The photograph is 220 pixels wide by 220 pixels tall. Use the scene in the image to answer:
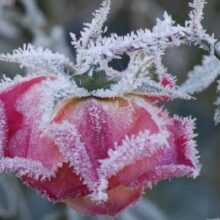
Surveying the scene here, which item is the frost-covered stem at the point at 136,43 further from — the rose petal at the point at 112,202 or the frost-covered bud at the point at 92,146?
the rose petal at the point at 112,202

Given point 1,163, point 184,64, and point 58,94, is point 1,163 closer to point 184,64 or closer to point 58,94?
point 58,94

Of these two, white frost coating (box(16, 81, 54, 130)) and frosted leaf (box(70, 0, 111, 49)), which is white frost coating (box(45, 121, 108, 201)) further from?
frosted leaf (box(70, 0, 111, 49))

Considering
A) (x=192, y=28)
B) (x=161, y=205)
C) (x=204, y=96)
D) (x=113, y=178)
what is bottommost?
(x=113, y=178)

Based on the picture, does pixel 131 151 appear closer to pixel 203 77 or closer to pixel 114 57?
pixel 114 57

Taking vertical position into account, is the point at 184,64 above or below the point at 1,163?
above

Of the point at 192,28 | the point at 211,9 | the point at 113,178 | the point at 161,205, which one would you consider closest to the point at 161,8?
the point at 211,9

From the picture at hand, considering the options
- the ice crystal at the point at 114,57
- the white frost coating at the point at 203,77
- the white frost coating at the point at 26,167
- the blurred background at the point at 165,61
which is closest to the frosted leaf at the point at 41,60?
the ice crystal at the point at 114,57

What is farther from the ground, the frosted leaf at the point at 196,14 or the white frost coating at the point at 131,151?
the frosted leaf at the point at 196,14
